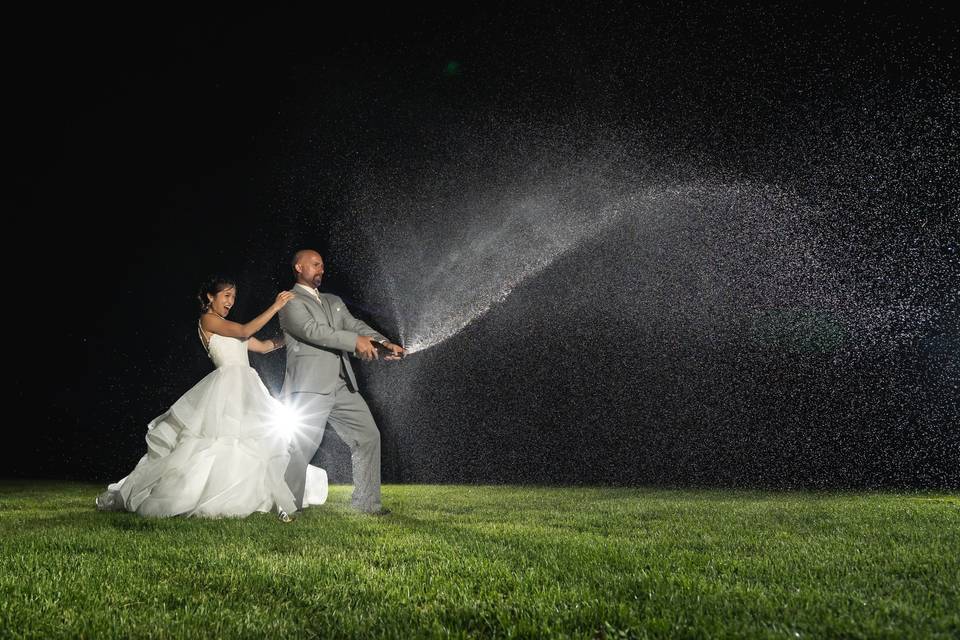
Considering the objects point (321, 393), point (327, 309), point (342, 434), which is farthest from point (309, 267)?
point (342, 434)

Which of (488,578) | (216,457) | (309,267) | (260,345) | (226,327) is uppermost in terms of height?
→ (309,267)

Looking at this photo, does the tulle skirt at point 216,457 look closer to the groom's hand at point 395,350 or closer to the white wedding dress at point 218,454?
the white wedding dress at point 218,454

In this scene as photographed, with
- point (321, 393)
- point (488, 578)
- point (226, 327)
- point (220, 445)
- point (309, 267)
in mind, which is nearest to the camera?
point (488, 578)

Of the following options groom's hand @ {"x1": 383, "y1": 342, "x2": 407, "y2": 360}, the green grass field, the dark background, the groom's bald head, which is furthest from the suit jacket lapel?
the dark background

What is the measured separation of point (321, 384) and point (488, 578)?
3.53 metres

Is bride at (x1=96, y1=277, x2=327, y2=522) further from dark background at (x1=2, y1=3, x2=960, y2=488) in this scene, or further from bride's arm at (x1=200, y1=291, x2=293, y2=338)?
dark background at (x1=2, y1=3, x2=960, y2=488)

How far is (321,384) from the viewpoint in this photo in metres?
6.28

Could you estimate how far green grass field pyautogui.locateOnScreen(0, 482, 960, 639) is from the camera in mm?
2475

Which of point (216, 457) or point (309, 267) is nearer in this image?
point (216, 457)

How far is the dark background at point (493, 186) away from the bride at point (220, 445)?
7.55 metres

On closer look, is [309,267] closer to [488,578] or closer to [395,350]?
[395,350]

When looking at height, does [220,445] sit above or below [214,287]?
below

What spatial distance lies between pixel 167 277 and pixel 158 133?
132 inches

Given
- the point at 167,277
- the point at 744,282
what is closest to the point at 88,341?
the point at 167,277
